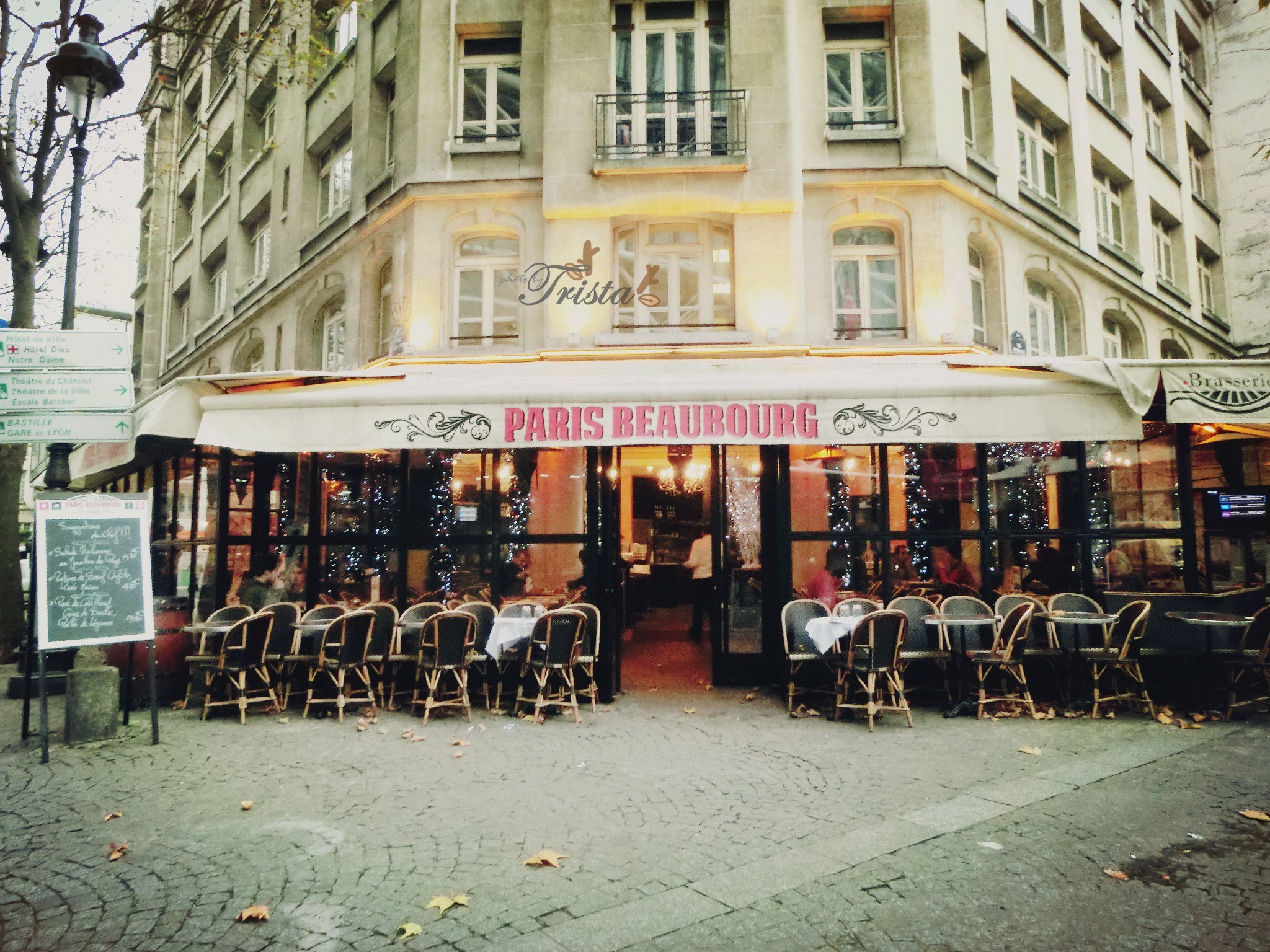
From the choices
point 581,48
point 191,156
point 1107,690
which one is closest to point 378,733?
point 1107,690

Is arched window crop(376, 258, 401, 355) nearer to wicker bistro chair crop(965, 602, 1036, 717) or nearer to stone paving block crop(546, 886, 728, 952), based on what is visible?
wicker bistro chair crop(965, 602, 1036, 717)

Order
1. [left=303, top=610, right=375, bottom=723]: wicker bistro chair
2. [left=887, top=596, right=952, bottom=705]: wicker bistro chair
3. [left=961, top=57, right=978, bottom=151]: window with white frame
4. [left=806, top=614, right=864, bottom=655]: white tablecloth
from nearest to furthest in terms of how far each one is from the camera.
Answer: [left=806, top=614, right=864, bottom=655]: white tablecloth
[left=303, top=610, right=375, bottom=723]: wicker bistro chair
[left=887, top=596, right=952, bottom=705]: wicker bistro chair
[left=961, top=57, right=978, bottom=151]: window with white frame

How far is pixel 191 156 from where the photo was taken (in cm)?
2083

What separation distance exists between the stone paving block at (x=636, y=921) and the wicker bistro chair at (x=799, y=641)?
12.7 ft

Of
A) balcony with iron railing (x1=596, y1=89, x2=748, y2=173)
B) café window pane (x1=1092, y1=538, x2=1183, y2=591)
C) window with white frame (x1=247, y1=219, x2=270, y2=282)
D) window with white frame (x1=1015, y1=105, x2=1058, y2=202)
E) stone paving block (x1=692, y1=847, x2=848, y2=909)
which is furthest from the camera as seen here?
window with white frame (x1=247, y1=219, x2=270, y2=282)

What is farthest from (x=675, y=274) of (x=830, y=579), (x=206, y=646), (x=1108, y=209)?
Result: (x=1108, y=209)

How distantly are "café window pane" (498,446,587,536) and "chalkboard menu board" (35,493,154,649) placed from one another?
11.3 ft

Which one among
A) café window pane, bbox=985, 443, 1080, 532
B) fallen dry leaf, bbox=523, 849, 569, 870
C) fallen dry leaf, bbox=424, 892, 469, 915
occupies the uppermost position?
café window pane, bbox=985, 443, 1080, 532

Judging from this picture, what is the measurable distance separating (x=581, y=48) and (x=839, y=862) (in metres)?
10.2

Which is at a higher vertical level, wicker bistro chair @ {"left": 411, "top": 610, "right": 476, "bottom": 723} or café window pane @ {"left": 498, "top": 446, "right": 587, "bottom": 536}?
café window pane @ {"left": 498, "top": 446, "right": 587, "bottom": 536}

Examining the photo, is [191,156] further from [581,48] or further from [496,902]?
[496,902]

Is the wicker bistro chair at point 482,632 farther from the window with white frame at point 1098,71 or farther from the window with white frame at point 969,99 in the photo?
the window with white frame at point 1098,71

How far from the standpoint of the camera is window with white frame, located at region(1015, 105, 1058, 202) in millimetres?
12797

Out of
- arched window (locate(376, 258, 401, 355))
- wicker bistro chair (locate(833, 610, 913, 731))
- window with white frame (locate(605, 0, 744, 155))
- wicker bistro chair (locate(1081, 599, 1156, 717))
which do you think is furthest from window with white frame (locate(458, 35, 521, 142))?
wicker bistro chair (locate(1081, 599, 1156, 717))
